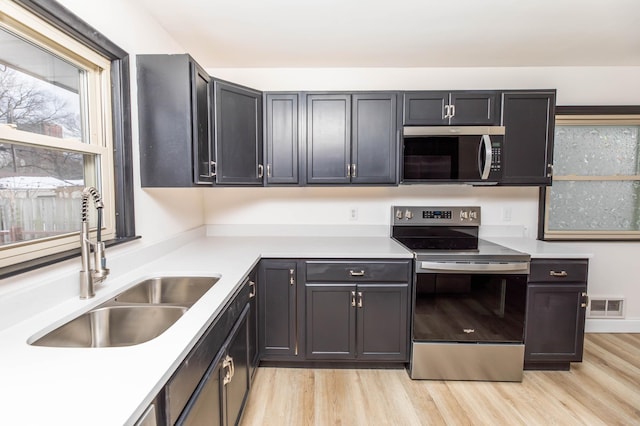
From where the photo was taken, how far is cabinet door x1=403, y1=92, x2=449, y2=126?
230cm

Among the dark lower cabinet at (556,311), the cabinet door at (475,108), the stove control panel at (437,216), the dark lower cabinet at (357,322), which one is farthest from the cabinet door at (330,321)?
the cabinet door at (475,108)

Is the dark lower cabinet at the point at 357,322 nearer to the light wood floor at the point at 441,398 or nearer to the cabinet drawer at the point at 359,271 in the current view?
the cabinet drawer at the point at 359,271

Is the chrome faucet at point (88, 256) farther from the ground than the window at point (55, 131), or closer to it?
closer to it

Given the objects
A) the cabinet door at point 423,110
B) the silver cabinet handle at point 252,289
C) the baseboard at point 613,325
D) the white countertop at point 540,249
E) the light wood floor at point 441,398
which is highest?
the cabinet door at point 423,110

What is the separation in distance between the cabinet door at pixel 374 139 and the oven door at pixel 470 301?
2.55ft

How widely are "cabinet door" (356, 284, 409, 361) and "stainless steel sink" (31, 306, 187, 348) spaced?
1.27 m

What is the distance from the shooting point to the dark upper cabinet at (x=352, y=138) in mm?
2336

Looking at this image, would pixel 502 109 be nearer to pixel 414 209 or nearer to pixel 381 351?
pixel 414 209

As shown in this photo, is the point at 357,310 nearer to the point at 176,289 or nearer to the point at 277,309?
the point at 277,309

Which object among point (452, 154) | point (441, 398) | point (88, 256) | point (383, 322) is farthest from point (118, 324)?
point (452, 154)

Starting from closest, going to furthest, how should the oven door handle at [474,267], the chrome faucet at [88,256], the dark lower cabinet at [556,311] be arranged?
the chrome faucet at [88,256]
the oven door handle at [474,267]
the dark lower cabinet at [556,311]

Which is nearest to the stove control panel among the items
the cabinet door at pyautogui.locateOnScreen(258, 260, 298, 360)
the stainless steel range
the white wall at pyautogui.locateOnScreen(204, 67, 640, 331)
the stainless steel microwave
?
the white wall at pyautogui.locateOnScreen(204, 67, 640, 331)

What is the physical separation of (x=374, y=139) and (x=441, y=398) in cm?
183

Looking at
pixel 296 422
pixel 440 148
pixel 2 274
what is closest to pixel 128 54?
pixel 2 274
